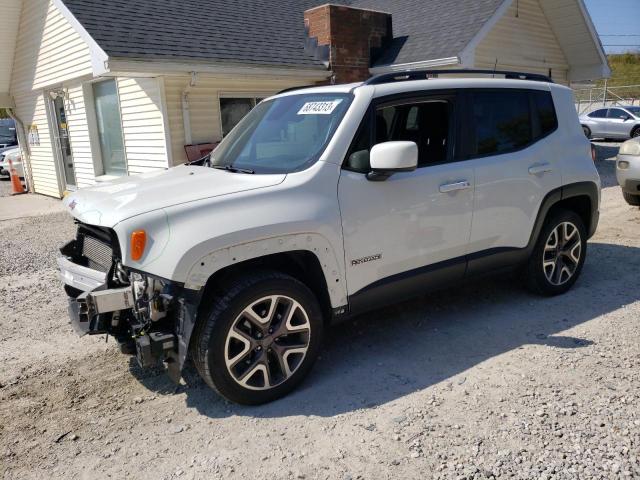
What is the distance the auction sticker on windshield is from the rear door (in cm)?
113

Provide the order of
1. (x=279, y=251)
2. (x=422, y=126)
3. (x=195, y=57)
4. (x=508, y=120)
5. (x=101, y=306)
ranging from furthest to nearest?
(x=195, y=57) < (x=508, y=120) < (x=422, y=126) < (x=279, y=251) < (x=101, y=306)

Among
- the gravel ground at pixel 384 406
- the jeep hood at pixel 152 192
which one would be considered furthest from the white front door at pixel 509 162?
the jeep hood at pixel 152 192

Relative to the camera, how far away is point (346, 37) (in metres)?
12.7

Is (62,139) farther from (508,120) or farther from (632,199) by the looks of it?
(632,199)

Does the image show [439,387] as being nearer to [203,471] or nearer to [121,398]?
[203,471]

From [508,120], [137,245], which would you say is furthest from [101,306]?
[508,120]

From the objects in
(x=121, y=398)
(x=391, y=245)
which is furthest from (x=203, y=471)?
(x=391, y=245)

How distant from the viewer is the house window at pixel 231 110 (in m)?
11.3

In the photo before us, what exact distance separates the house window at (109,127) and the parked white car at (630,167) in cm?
938

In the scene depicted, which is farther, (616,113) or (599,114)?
(599,114)

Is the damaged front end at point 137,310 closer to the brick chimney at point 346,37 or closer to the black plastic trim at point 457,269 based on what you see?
Answer: the black plastic trim at point 457,269

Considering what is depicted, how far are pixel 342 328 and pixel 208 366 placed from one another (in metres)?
1.65

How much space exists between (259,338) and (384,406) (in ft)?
2.92

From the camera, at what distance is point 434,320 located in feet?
15.5
